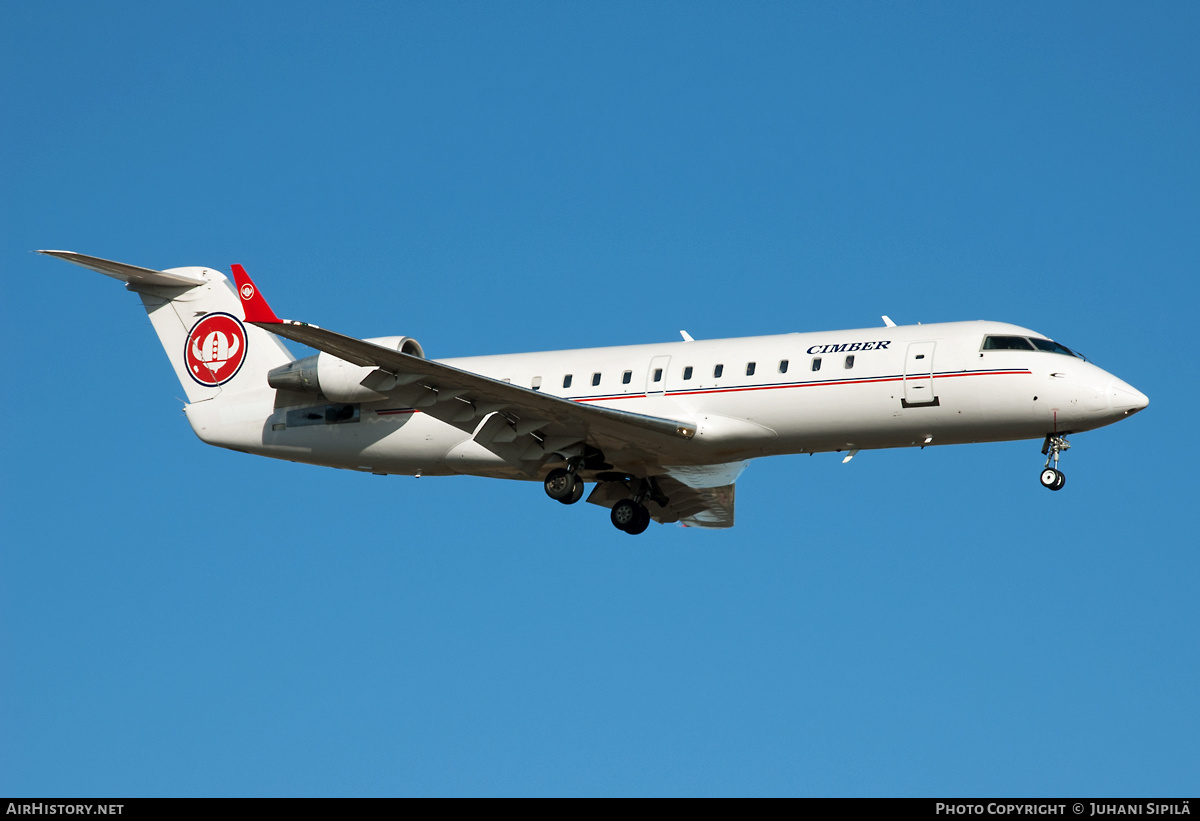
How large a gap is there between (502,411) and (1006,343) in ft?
27.0

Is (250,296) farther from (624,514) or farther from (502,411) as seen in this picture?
(624,514)

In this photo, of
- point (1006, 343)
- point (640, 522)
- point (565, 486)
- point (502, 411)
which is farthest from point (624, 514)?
point (1006, 343)

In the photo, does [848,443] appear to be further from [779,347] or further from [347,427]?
[347,427]

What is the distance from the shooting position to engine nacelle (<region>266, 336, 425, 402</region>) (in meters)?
25.1

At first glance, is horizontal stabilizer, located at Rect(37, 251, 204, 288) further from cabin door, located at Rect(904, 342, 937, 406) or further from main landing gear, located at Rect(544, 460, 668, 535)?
cabin door, located at Rect(904, 342, 937, 406)

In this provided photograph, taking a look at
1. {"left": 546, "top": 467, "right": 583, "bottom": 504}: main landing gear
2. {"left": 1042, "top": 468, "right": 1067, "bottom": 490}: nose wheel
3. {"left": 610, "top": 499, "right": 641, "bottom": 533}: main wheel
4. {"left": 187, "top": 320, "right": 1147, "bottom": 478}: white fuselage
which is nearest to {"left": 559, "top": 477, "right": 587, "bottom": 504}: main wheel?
{"left": 546, "top": 467, "right": 583, "bottom": 504}: main landing gear

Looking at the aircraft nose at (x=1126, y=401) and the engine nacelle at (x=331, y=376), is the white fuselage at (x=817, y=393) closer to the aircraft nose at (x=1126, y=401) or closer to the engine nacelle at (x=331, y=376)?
the aircraft nose at (x=1126, y=401)

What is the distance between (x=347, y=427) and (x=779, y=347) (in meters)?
8.02

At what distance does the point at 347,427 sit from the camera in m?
26.3

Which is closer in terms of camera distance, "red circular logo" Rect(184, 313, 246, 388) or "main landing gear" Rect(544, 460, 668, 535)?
"main landing gear" Rect(544, 460, 668, 535)

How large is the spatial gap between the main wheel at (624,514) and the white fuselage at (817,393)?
838 mm

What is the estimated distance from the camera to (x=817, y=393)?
2319cm

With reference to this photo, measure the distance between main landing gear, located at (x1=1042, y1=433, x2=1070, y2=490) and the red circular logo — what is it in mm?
14811
